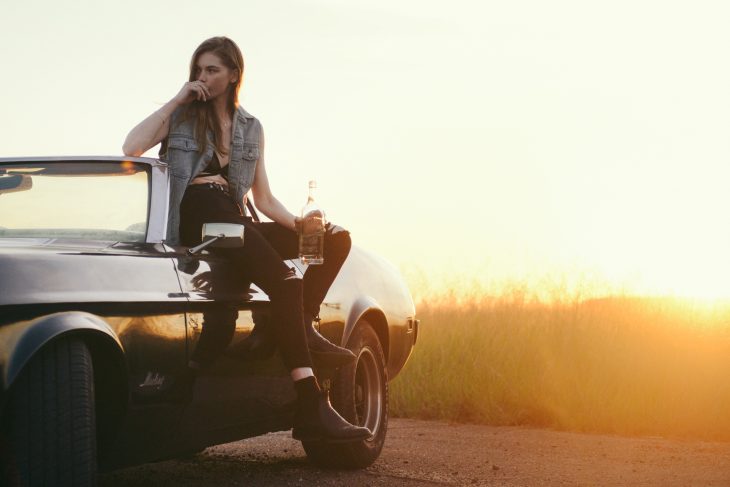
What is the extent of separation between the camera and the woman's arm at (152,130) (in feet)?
17.0

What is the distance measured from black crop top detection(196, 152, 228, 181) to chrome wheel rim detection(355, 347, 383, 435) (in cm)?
150

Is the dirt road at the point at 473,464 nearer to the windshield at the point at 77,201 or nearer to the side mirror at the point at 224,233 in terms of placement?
the windshield at the point at 77,201

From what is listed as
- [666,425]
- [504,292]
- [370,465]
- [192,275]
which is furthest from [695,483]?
[504,292]

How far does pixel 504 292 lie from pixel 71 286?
10515 mm

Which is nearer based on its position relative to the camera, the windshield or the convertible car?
the convertible car

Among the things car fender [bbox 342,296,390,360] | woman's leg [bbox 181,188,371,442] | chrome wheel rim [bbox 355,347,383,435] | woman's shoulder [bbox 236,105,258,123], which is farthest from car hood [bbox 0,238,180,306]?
chrome wheel rim [bbox 355,347,383,435]

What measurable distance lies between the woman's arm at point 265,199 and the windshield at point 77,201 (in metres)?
0.89

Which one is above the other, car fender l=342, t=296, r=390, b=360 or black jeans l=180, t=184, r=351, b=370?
black jeans l=180, t=184, r=351, b=370

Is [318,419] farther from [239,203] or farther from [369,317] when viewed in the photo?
[369,317]

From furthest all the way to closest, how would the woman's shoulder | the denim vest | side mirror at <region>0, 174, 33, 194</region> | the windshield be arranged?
the woman's shoulder, side mirror at <region>0, 174, 33, 194</region>, the denim vest, the windshield

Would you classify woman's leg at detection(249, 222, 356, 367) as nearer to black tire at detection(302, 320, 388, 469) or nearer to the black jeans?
the black jeans

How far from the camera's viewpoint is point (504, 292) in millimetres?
13984

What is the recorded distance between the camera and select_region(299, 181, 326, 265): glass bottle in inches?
216

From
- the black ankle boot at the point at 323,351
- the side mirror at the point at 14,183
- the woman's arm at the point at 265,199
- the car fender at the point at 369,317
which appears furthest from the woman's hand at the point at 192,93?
the car fender at the point at 369,317
